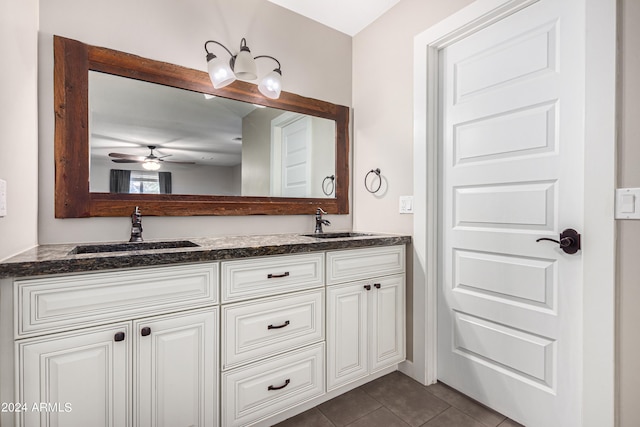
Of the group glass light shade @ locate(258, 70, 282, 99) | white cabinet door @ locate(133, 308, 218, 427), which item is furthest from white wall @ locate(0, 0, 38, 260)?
glass light shade @ locate(258, 70, 282, 99)

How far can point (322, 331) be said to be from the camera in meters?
1.60

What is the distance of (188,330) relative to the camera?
124cm

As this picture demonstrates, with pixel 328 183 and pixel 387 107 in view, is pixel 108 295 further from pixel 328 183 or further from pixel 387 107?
pixel 387 107

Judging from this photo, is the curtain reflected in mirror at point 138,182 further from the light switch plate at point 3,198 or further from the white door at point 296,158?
the white door at point 296,158

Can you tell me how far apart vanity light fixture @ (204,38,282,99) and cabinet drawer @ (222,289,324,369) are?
1.24 meters

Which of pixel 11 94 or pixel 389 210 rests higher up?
pixel 11 94

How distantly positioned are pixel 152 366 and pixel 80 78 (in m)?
1.38

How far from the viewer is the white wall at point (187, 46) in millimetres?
1440

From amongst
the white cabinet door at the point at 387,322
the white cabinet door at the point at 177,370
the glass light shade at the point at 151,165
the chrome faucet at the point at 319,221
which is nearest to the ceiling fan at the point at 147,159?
the glass light shade at the point at 151,165

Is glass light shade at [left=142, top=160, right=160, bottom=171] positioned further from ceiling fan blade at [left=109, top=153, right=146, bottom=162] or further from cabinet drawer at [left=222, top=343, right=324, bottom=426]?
cabinet drawer at [left=222, top=343, right=324, bottom=426]

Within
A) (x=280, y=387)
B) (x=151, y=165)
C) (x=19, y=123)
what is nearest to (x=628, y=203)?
(x=280, y=387)

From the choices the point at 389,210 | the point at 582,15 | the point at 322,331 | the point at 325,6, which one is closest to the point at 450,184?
the point at 389,210

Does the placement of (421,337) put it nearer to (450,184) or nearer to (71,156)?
(450,184)

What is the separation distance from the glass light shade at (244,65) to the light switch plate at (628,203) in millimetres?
1817
